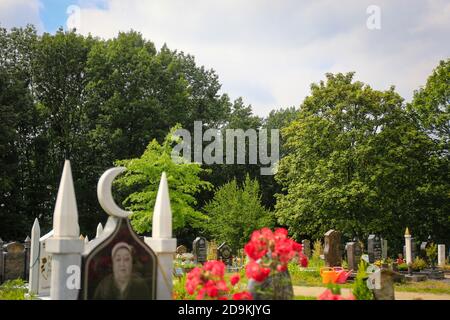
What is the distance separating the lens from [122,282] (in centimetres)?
877

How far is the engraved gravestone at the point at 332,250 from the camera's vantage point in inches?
904

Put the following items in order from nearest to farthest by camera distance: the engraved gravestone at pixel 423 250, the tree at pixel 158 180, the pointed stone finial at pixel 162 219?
the pointed stone finial at pixel 162 219 < the engraved gravestone at pixel 423 250 < the tree at pixel 158 180

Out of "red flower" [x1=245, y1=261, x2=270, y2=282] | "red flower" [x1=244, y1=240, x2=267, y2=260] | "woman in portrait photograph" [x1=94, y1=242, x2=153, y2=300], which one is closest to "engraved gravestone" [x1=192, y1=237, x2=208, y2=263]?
"woman in portrait photograph" [x1=94, y1=242, x2=153, y2=300]

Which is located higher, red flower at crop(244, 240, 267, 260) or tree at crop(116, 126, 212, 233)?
tree at crop(116, 126, 212, 233)

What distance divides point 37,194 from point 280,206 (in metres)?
18.4

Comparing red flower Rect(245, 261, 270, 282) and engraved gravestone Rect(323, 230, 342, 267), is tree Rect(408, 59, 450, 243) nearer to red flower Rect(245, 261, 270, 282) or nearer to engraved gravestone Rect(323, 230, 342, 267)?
engraved gravestone Rect(323, 230, 342, 267)

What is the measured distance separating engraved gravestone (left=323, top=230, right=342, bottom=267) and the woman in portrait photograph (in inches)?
597

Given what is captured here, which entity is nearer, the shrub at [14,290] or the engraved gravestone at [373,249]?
the shrub at [14,290]

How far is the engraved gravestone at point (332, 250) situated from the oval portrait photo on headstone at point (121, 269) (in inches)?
588

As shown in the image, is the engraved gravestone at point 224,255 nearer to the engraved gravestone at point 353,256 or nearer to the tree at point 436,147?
the engraved gravestone at point 353,256

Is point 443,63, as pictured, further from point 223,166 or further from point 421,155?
point 223,166

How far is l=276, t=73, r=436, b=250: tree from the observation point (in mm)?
31531

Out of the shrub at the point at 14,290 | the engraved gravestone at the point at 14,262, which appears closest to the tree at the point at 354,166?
the engraved gravestone at the point at 14,262
